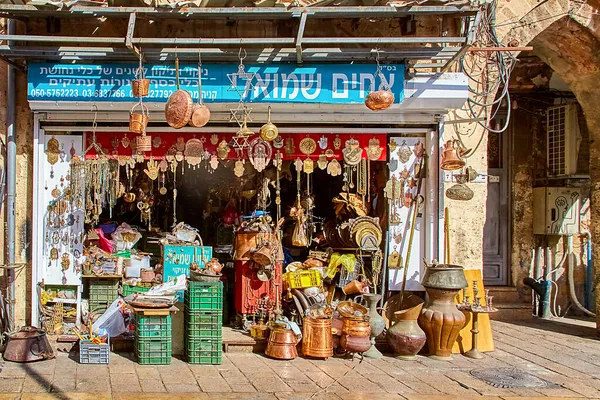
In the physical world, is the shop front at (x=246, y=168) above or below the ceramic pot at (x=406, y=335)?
above

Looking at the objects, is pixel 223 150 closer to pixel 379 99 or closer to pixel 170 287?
pixel 170 287

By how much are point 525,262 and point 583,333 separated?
1899 mm

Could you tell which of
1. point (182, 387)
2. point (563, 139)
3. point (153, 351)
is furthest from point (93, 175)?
point (563, 139)

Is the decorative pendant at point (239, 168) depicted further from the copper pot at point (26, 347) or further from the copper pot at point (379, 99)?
the copper pot at point (26, 347)

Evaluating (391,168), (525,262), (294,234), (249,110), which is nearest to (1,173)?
(249,110)

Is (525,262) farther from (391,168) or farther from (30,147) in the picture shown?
(30,147)

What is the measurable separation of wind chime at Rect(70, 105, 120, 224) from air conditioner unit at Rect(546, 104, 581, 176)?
24.4 ft

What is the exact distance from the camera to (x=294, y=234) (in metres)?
9.59

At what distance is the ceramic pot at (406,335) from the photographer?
26.7 feet

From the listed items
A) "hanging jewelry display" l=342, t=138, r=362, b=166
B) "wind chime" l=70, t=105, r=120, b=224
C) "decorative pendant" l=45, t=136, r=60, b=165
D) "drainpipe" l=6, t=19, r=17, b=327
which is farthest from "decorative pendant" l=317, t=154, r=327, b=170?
"drainpipe" l=6, t=19, r=17, b=327

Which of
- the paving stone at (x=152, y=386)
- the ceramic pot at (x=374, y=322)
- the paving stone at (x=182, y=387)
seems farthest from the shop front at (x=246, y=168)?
the paving stone at (x=182, y=387)

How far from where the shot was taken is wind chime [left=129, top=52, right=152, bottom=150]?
7840 millimetres

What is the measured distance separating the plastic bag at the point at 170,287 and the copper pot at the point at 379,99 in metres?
3.25

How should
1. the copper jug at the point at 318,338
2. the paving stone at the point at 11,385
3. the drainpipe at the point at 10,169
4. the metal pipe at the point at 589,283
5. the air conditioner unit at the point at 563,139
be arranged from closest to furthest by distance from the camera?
the paving stone at the point at 11,385, the copper jug at the point at 318,338, the drainpipe at the point at 10,169, the air conditioner unit at the point at 563,139, the metal pipe at the point at 589,283
